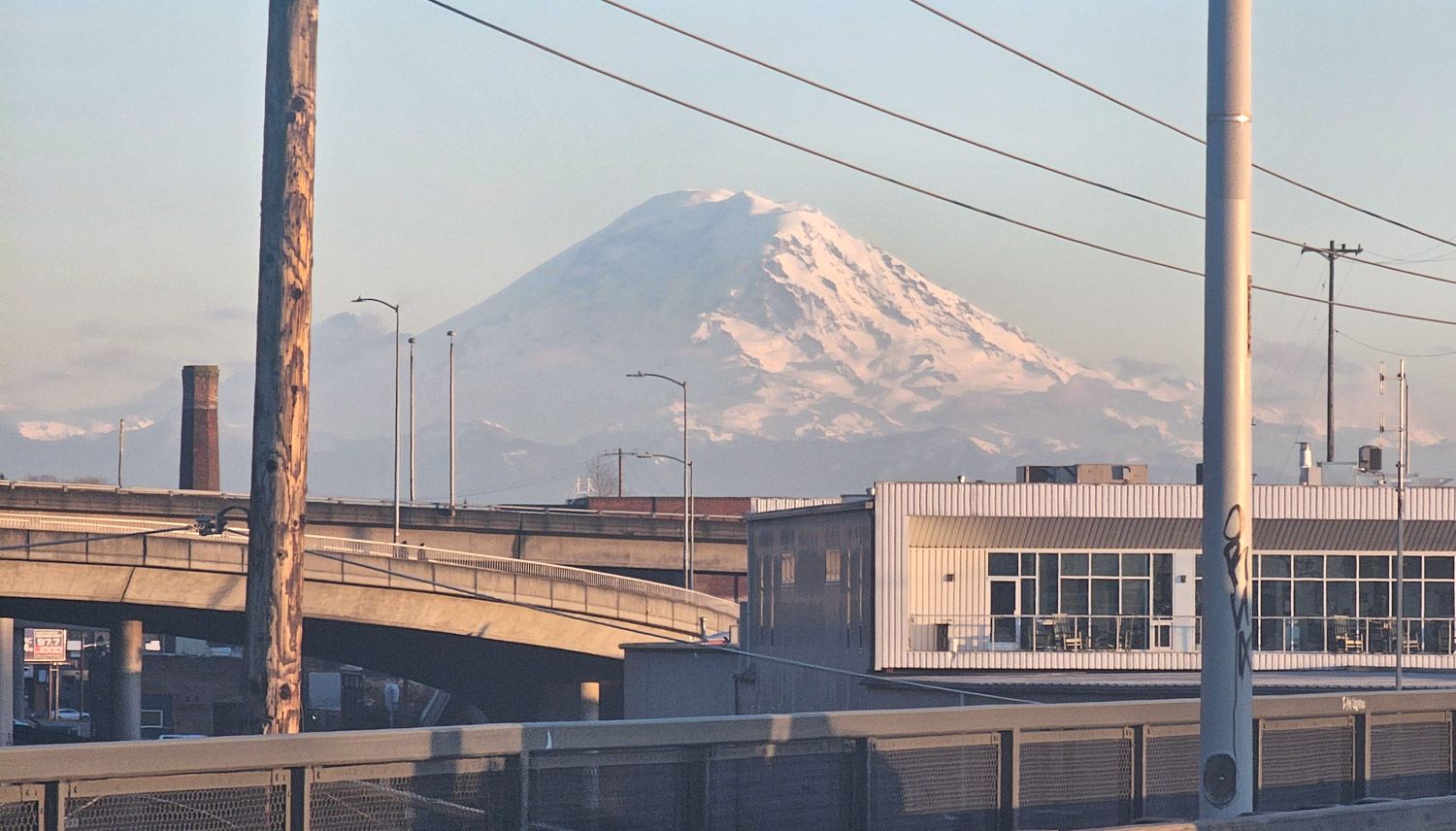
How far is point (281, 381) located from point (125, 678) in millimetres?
60331

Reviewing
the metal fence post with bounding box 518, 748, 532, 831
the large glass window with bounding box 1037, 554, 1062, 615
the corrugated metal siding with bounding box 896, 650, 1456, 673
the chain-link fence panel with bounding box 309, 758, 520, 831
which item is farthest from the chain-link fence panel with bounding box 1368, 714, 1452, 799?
the large glass window with bounding box 1037, 554, 1062, 615

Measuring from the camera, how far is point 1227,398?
39.7ft

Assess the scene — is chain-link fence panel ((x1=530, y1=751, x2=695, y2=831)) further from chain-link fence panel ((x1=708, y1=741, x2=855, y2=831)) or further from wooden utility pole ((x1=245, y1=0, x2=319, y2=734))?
wooden utility pole ((x1=245, y1=0, x2=319, y2=734))

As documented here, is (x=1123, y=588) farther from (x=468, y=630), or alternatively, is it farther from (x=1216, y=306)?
(x=1216, y=306)

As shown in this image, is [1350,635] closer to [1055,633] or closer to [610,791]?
[1055,633]

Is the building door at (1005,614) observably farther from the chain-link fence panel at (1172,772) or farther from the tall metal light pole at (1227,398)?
the tall metal light pole at (1227,398)

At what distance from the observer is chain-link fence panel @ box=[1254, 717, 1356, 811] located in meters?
15.6

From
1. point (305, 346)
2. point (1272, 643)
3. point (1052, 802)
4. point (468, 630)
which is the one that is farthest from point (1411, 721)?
point (468, 630)

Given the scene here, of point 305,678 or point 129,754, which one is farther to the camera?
point 305,678

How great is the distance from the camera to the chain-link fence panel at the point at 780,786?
12430mm

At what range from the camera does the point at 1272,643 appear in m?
50.7

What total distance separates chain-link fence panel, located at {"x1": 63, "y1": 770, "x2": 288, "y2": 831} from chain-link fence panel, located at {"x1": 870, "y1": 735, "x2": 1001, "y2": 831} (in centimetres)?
499

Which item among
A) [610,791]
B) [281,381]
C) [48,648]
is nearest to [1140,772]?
[610,791]

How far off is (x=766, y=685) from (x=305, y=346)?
37317mm
